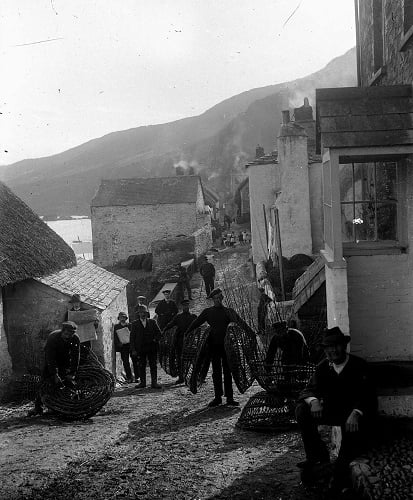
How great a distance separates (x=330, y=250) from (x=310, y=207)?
1509 centimetres

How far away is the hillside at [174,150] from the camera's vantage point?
4316 inches

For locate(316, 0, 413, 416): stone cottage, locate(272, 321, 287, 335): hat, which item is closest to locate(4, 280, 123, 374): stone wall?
locate(272, 321, 287, 335): hat

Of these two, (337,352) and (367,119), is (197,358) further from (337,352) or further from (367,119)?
(367,119)

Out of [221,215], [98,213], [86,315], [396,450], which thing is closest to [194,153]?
[221,215]

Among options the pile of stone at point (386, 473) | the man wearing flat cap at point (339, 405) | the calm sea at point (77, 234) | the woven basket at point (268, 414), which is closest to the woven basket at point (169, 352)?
the woven basket at point (268, 414)

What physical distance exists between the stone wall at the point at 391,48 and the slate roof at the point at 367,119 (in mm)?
834

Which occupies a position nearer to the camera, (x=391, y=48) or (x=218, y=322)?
(x=391, y=48)

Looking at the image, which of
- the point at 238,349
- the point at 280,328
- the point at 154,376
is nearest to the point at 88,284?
the point at 154,376

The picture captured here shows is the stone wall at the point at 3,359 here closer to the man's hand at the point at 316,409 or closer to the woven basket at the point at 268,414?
the woven basket at the point at 268,414

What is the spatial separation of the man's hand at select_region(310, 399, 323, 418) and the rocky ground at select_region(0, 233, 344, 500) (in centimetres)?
65

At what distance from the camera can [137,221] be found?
43.3 m

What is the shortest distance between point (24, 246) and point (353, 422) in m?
10.2

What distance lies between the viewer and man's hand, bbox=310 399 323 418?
17.0 ft

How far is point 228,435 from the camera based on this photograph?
7.23 metres
